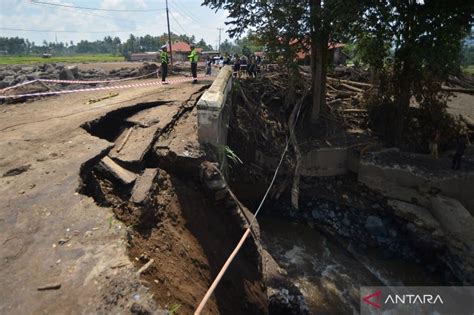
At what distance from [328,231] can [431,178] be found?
316 centimetres

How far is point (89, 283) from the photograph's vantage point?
9.56 feet

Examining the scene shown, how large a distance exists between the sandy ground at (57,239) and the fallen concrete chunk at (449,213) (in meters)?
8.02

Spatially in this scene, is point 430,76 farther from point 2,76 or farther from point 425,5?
point 2,76

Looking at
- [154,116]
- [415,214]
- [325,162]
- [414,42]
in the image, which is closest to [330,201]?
[325,162]

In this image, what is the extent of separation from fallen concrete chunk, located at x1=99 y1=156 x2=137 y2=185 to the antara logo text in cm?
589

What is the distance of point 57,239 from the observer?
352cm

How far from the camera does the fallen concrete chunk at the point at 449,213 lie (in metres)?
7.98

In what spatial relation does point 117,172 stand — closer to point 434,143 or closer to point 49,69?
point 434,143

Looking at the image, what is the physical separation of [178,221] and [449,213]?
283 inches

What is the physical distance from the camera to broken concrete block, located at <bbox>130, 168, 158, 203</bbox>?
442cm

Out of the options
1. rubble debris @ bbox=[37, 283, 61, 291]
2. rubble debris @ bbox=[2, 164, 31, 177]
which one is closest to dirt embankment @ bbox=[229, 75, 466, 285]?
rubble debris @ bbox=[2, 164, 31, 177]

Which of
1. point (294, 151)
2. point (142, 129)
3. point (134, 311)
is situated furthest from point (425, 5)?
point (134, 311)

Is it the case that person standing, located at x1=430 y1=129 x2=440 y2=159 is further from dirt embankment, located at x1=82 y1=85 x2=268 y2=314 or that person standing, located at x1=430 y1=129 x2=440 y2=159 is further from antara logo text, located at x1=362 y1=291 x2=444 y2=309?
dirt embankment, located at x1=82 y1=85 x2=268 y2=314

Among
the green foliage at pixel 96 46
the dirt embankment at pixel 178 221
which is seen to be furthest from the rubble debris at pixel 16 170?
the green foliage at pixel 96 46
